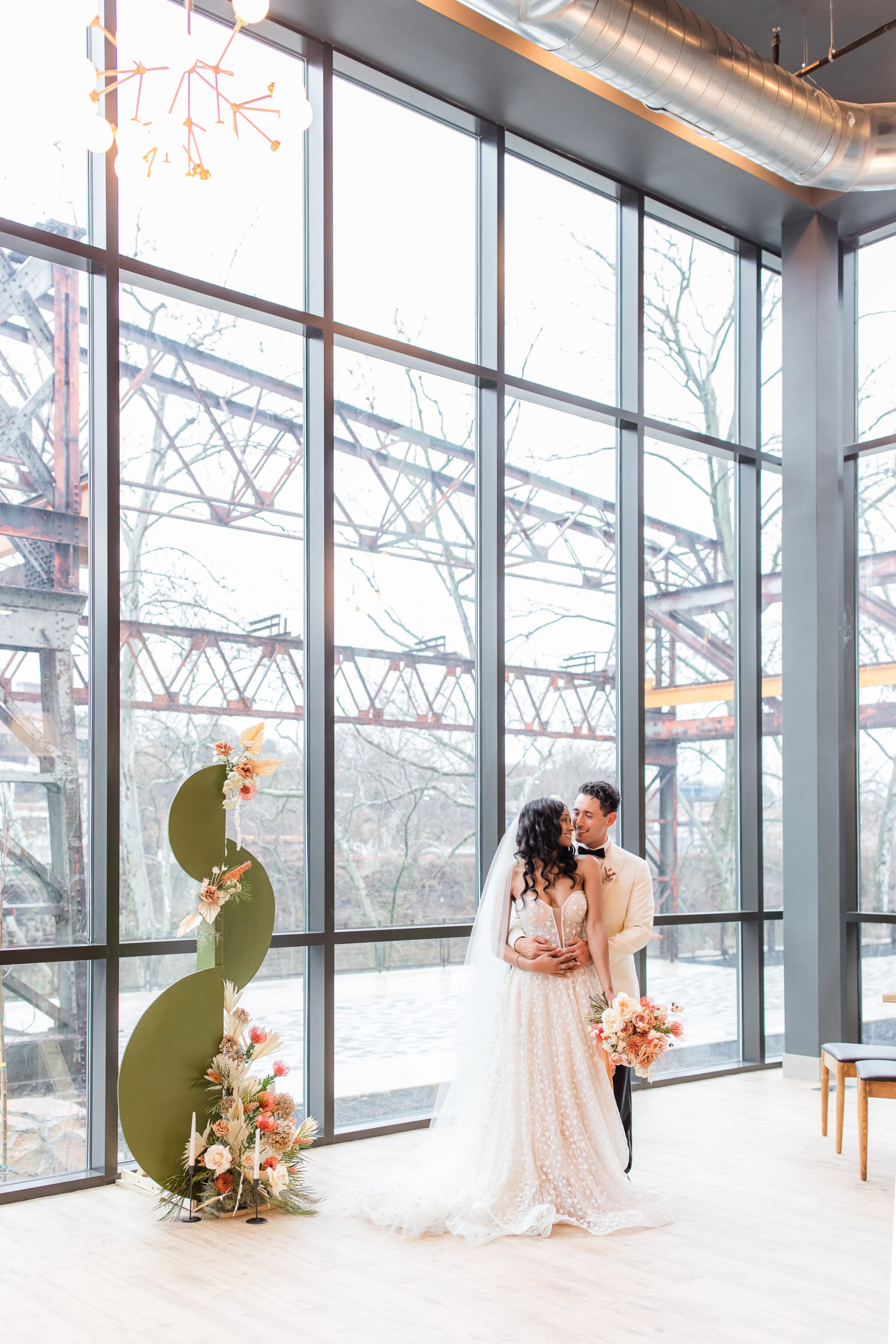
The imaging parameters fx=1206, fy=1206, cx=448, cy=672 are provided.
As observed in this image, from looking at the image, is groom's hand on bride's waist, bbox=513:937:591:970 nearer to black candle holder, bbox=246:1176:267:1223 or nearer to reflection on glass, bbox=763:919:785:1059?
black candle holder, bbox=246:1176:267:1223

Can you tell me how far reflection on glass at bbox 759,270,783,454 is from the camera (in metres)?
8.08

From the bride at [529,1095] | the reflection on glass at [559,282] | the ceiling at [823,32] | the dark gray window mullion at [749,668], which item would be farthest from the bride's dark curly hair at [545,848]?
the ceiling at [823,32]

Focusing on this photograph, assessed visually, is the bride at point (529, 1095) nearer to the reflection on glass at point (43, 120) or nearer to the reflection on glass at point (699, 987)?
the reflection on glass at point (699, 987)

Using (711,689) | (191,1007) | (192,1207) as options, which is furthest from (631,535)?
(192,1207)

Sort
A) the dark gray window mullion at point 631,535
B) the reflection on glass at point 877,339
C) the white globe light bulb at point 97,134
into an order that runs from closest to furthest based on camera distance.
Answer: the white globe light bulb at point 97,134 → the dark gray window mullion at point 631,535 → the reflection on glass at point 877,339

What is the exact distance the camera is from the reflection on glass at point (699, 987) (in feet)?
23.7

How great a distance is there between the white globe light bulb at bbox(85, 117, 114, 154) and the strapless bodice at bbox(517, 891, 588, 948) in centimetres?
304

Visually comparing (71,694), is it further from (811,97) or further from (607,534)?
(811,97)

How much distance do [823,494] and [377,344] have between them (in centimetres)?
306

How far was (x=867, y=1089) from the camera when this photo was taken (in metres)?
5.05

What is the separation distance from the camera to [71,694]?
5035 millimetres

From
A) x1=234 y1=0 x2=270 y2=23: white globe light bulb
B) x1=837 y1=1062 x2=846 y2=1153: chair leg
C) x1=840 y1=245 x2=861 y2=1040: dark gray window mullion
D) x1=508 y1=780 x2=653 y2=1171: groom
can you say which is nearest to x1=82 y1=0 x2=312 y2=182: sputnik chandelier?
x1=234 y1=0 x2=270 y2=23: white globe light bulb

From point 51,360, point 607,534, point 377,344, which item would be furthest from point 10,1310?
point 607,534

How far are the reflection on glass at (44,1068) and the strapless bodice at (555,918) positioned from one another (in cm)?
183
